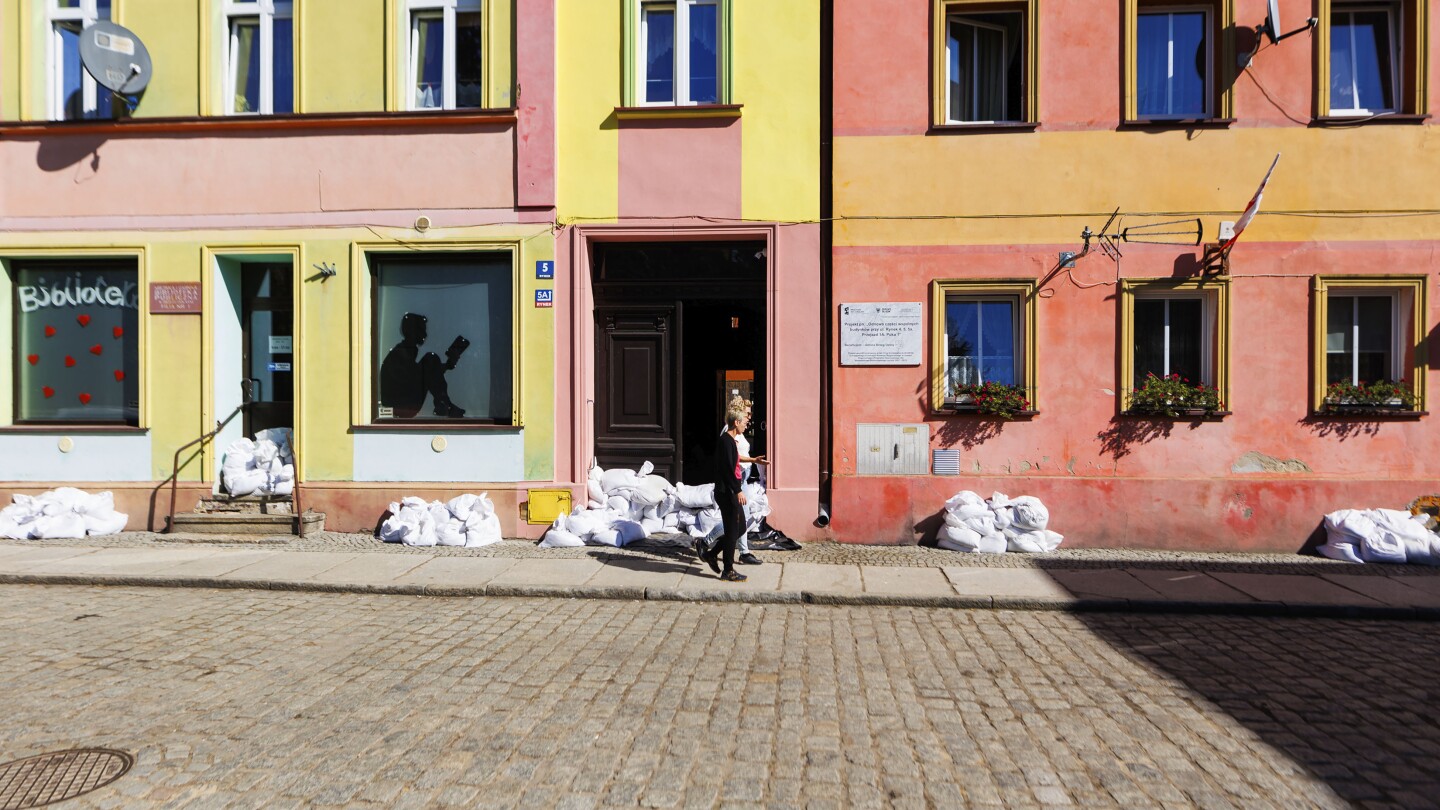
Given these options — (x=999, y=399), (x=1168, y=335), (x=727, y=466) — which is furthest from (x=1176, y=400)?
(x=727, y=466)

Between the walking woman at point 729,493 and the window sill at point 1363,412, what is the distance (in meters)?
6.82

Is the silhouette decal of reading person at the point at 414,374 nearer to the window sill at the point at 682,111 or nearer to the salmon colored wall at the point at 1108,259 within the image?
the window sill at the point at 682,111

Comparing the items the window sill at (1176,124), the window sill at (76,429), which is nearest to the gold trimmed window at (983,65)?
the window sill at (1176,124)

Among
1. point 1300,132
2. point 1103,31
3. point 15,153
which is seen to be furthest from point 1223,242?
point 15,153

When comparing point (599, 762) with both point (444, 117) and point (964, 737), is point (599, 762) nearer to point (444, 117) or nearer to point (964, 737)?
point (964, 737)

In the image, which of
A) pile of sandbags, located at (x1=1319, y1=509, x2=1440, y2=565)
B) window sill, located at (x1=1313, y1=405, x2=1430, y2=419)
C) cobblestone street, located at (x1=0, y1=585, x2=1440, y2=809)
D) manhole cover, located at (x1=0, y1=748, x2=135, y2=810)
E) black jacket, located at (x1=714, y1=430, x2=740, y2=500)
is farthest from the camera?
window sill, located at (x1=1313, y1=405, x2=1430, y2=419)

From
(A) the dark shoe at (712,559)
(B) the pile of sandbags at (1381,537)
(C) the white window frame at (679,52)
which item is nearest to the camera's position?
(A) the dark shoe at (712,559)

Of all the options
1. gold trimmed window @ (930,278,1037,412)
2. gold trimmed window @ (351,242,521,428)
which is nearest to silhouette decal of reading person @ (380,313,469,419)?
gold trimmed window @ (351,242,521,428)

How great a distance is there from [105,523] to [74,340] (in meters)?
2.51

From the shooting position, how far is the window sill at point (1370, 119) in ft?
34.1

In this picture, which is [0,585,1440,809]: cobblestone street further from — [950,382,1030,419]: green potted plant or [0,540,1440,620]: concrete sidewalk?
[950,382,1030,419]: green potted plant

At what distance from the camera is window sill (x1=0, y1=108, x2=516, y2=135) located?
11.1m

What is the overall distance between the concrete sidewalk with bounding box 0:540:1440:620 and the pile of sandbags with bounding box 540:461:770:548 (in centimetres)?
64

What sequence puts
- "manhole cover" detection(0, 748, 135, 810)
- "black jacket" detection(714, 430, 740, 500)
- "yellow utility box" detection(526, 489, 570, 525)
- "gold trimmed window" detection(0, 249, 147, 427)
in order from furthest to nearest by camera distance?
"gold trimmed window" detection(0, 249, 147, 427) → "yellow utility box" detection(526, 489, 570, 525) → "black jacket" detection(714, 430, 740, 500) → "manhole cover" detection(0, 748, 135, 810)
